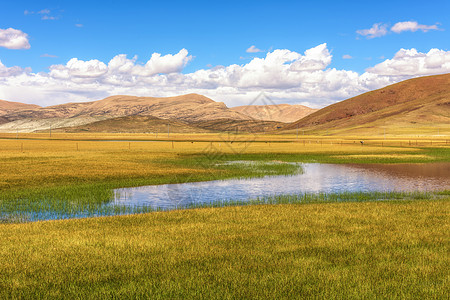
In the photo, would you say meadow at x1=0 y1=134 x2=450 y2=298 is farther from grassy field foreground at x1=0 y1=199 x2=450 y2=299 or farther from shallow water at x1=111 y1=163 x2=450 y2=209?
shallow water at x1=111 y1=163 x2=450 y2=209

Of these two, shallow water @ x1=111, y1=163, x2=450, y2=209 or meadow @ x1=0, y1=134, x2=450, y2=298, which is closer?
meadow @ x1=0, y1=134, x2=450, y2=298

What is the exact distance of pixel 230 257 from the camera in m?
11.4

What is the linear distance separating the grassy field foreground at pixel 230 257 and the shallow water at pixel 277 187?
827cm

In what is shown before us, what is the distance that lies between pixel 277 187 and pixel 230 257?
20.9 meters

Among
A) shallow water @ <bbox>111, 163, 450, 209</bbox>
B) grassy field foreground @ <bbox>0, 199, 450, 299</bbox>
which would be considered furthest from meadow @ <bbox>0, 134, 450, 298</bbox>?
shallow water @ <bbox>111, 163, 450, 209</bbox>

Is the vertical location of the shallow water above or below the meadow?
below

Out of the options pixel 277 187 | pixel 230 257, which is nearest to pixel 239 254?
pixel 230 257

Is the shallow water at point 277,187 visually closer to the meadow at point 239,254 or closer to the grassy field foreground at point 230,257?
the meadow at point 239,254

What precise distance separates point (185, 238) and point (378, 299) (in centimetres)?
696

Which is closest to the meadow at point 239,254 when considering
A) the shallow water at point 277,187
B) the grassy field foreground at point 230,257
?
the grassy field foreground at point 230,257

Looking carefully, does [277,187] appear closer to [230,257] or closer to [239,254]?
[239,254]

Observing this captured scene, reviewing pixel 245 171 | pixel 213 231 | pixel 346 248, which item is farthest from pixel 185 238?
pixel 245 171

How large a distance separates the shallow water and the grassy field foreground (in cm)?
827

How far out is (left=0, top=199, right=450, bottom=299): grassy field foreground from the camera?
9.10 metres
